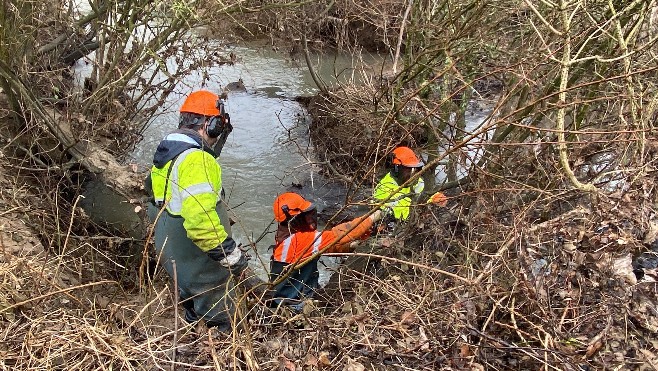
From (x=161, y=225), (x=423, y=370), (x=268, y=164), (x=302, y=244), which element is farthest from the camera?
(x=268, y=164)

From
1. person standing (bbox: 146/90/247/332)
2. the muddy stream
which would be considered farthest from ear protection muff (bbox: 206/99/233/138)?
the muddy stream

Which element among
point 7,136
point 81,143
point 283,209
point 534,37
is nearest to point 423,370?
point 283,209

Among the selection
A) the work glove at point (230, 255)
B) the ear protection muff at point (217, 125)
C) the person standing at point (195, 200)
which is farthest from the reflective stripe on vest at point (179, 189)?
the work glove at point (230, 255)

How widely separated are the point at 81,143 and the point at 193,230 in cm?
339

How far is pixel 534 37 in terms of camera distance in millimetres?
4695

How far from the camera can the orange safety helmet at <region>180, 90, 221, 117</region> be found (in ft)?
12.3

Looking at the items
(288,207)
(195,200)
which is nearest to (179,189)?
(195,200)

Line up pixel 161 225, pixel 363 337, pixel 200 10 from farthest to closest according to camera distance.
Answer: pixel 200 10
pixel 161 225
pixel 363 337

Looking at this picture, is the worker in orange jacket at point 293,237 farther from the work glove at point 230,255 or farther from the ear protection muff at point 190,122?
the ear protection muff at point 190,122

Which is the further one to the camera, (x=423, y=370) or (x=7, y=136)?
(x=7, y=136)

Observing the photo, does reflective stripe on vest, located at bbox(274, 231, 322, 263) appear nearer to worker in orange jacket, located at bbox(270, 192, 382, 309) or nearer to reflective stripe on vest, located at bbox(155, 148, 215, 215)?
worker in orange jacket, located at bbox(270, 192, 382, 309)

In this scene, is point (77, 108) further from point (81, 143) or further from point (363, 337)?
point (363, 337)

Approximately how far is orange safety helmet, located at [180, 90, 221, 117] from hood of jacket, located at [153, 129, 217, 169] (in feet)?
0.54

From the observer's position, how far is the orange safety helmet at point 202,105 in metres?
3.73
